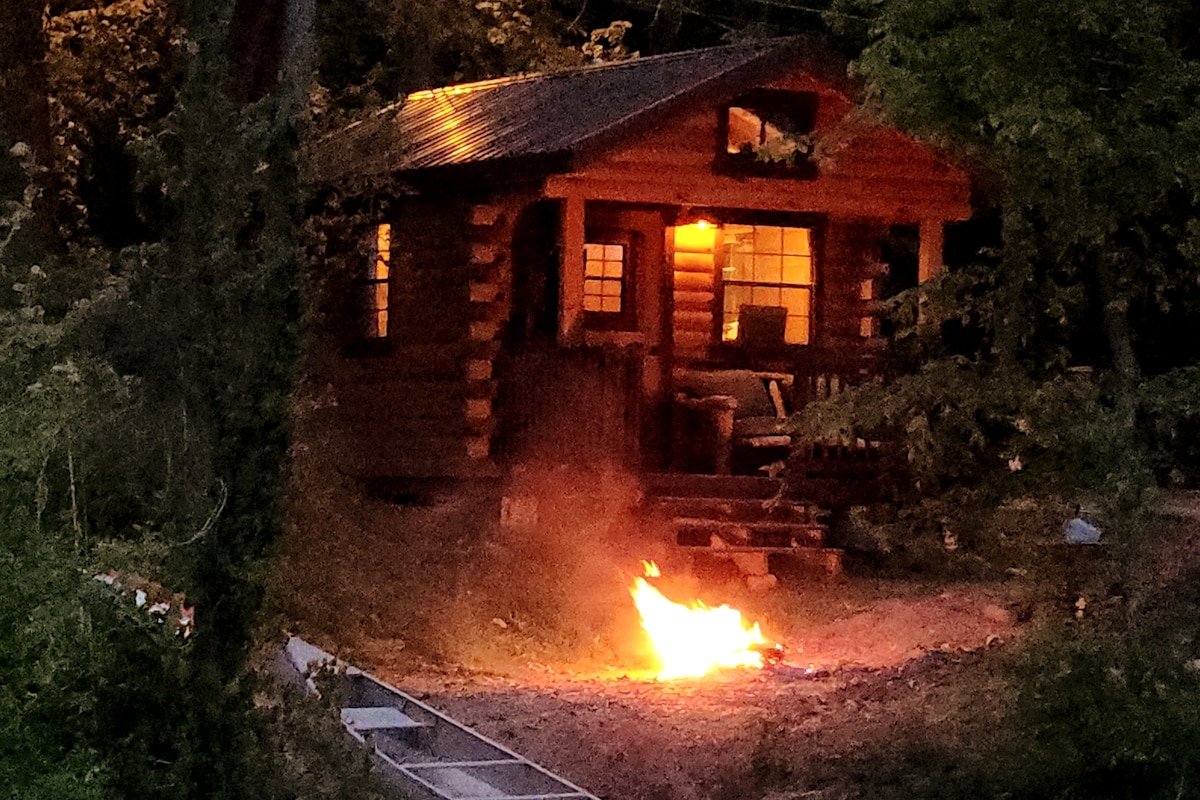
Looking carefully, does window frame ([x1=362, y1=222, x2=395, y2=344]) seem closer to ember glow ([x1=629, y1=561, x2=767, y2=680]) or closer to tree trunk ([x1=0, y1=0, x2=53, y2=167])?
tree trunk ([x1=0, y1=0, x2=53, y2=167])

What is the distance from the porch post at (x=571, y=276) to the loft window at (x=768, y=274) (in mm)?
3367

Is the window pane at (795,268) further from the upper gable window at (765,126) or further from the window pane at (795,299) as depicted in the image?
the upper gable window at (765,126)

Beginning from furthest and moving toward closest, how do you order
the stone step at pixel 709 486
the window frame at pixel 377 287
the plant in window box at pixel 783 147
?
the window frame at pixel 377 287 → the stone step at pixel 709 486 → the plant in window box at pixel 783 147

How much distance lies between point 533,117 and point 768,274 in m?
3.65

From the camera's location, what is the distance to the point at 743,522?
15.2 metres

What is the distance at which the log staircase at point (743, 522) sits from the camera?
14.8 meters

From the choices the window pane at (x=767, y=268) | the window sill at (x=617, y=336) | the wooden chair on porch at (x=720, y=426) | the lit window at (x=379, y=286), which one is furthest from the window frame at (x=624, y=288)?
the lit window at (x=379, y=286)

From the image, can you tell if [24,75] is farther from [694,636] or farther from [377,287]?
[694,636]

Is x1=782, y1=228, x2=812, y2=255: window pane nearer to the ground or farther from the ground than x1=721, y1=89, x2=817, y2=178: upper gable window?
nearer to the ground

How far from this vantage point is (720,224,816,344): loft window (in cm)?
1864

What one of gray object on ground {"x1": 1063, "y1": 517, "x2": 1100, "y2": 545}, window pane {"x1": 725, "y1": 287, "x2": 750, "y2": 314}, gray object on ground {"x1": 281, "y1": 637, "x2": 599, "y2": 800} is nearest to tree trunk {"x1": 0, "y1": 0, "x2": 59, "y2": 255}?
gray object on ground {"x1": 281, "y1": 637, "x2": 599, "y2": 800}

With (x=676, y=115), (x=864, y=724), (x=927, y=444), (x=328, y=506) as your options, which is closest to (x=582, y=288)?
(x=676, y=115)

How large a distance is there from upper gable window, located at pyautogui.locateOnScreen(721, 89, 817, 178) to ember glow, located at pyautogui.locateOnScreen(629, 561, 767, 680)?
16.8 ft

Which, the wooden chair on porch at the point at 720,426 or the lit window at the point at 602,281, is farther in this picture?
the lit window at the point at 602,281
